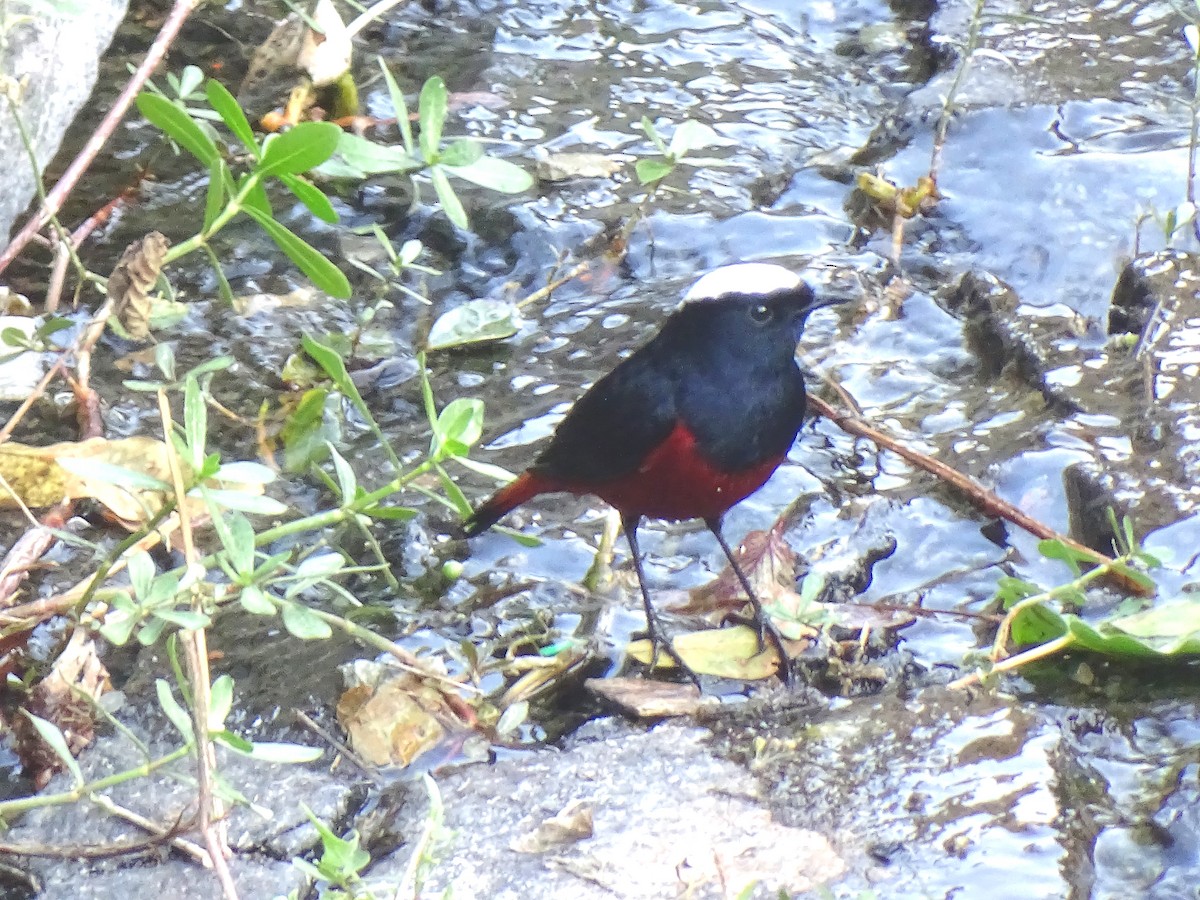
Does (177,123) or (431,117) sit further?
(431,117)

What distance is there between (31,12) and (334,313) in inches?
42.9

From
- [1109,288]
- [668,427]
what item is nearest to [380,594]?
[668,427]

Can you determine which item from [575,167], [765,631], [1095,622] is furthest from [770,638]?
[575,167]

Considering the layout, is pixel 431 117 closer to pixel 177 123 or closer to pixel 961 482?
pixel 177 123

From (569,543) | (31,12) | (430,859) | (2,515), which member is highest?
(31,12)

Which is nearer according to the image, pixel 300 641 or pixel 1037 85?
pixel 300 641

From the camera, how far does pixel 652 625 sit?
10.1 feet

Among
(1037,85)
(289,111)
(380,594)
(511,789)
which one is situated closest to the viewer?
(511,789)

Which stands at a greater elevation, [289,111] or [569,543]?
[289,111]

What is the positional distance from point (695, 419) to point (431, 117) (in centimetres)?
Answer: 86

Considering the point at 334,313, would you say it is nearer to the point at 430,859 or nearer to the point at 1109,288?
the point at 1109,288

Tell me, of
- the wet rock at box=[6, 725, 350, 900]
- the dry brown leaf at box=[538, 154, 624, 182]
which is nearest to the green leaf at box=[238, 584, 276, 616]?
the wet rock at box=[6, 725, 350, 900]

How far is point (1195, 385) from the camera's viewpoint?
11.7 feet

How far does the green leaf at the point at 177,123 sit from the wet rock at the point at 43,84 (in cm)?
144
